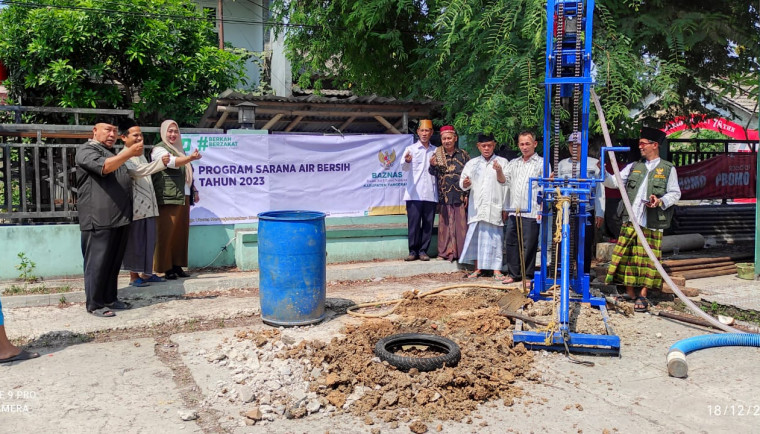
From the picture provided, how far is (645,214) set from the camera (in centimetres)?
658

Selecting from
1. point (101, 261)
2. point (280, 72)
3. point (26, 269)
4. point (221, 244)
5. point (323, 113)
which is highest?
point (280, 72)

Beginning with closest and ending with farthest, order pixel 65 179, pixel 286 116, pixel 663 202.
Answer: pixel 663 202 < pixel 65 179 < pixel 286 116

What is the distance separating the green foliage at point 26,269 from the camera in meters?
7.29

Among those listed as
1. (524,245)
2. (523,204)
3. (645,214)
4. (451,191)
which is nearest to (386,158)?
(451,191)

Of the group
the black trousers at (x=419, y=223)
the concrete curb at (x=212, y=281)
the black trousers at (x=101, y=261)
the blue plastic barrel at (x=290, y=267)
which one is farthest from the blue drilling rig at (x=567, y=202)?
the black trousers at (x=101, y=261)

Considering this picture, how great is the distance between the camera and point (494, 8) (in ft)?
24.0

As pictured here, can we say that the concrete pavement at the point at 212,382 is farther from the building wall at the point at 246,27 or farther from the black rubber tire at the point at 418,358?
the building wall at the point at 246,27

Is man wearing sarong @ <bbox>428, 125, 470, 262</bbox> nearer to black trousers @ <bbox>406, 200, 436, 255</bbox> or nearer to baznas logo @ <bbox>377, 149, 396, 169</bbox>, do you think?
black trousers @ <bbox>406, 200, 436, 255</bbox>

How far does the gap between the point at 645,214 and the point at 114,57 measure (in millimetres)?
9897

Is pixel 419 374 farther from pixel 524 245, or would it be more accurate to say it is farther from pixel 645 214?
pixel 524 245

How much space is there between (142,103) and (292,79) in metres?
5.97

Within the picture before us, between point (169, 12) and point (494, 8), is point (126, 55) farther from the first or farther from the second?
point (494, 8)

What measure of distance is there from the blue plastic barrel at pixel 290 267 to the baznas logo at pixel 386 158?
3.85 metres

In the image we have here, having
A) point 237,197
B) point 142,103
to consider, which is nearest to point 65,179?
point 237,197
